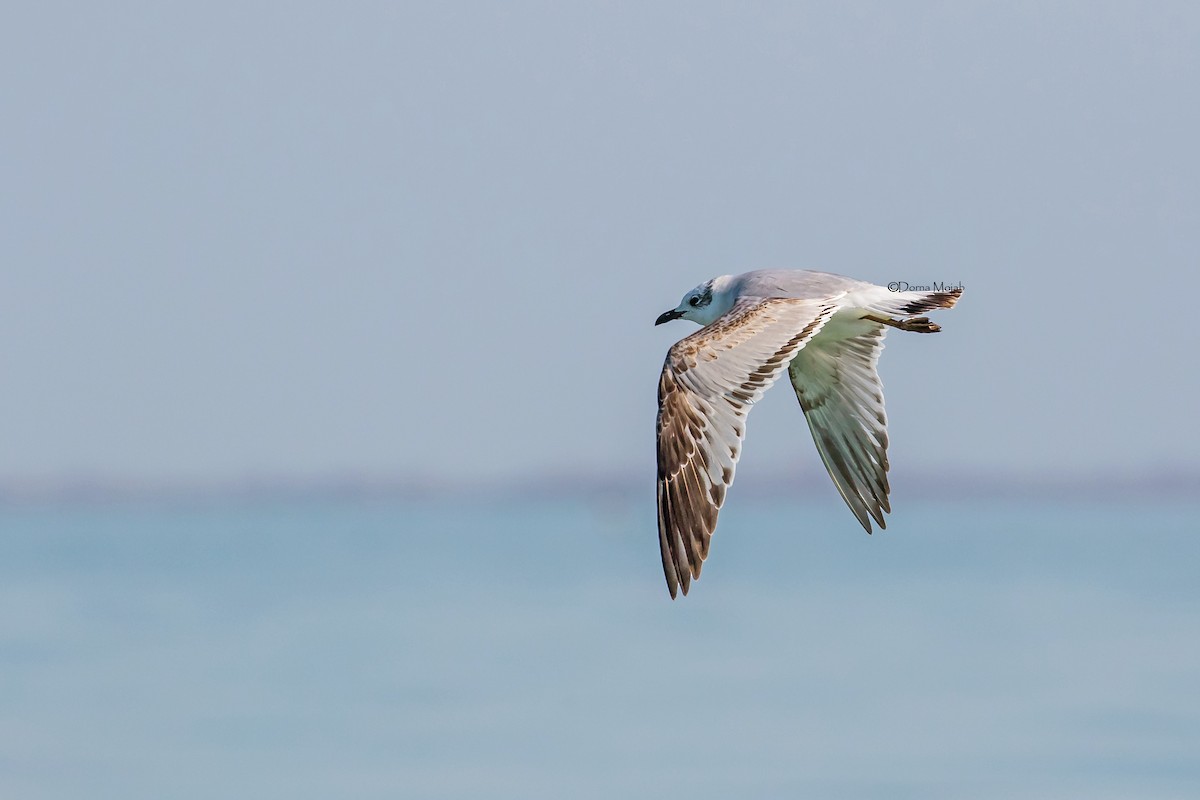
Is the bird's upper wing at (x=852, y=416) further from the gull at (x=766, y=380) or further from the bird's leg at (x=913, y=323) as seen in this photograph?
the bird's leg at (x=913, y=323)

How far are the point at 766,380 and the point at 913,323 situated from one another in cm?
222

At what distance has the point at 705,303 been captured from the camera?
12.2 m

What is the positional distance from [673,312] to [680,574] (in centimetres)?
374

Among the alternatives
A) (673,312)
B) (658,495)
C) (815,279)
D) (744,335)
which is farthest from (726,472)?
(673,312)

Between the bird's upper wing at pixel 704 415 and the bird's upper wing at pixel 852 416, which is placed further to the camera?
the bird's upper wing at pixel 852 416

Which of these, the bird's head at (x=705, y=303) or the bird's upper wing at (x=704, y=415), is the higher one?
the bird's head at (x=705, y=303)

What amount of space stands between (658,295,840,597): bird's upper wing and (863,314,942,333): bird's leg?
4.51 ft

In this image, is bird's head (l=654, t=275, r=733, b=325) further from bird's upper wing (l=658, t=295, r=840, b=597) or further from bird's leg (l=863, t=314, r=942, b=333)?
bird's upper wing (l=658, t=295, r=840, b=597)

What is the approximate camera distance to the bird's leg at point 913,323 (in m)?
11.4

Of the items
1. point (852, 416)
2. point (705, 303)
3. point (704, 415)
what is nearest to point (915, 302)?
point (852, 416)

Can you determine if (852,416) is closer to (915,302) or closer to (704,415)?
(915,302)

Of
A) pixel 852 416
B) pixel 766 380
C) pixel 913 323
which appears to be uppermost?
pixel 913 323

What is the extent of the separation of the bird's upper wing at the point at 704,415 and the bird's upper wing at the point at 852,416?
6.25ft

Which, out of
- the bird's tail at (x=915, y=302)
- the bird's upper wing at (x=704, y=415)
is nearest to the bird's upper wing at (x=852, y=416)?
the bird's tail at (x=915, y=302)
